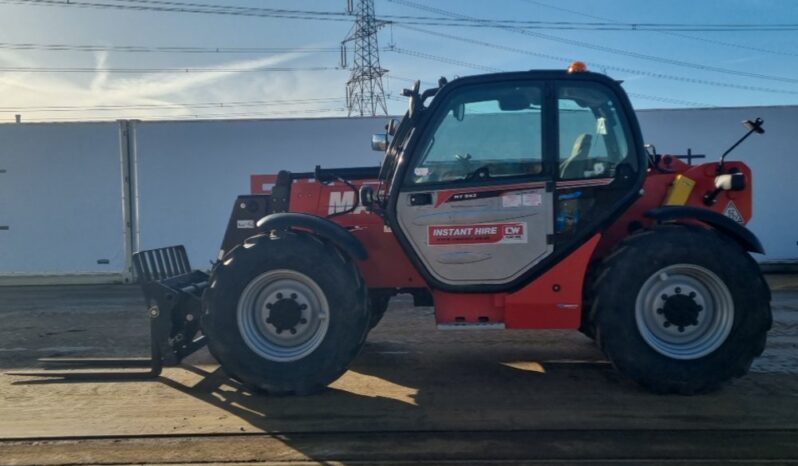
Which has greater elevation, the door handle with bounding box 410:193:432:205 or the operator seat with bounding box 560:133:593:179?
the operator seat with bounding box 560:133:593:179

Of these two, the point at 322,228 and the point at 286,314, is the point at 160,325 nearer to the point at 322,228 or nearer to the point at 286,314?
the point at 286,314

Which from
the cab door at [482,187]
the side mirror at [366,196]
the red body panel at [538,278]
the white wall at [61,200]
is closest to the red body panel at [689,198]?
the red body panel at [538,278]

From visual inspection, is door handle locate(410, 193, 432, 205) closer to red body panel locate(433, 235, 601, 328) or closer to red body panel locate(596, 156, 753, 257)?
red body panel locate(433, 235, 601, 328)

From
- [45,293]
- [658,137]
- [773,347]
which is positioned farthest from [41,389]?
[658,137]

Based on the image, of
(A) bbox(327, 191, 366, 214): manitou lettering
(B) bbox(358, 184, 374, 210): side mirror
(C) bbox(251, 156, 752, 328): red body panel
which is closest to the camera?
(C) bbox(251, 156, 752, 328): red body panel

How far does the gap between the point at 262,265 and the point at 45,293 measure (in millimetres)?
9002

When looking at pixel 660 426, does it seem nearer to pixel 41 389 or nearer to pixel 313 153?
pixel 41 389

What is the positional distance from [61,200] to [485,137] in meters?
10.9

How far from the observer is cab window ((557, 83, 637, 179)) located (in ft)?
15.6

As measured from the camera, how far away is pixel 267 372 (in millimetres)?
4613

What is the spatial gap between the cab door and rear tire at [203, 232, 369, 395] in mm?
681

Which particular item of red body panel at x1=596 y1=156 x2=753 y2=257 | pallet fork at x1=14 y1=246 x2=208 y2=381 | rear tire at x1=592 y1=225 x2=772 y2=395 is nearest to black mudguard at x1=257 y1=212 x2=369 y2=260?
pallet fork at x1=14 y1=246 x2=208 y2=381

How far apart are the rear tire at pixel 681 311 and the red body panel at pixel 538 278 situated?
248 millimetres

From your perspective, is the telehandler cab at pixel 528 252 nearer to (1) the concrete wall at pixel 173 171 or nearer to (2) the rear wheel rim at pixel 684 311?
(2) the rear wheel rim at pixel 684 311
